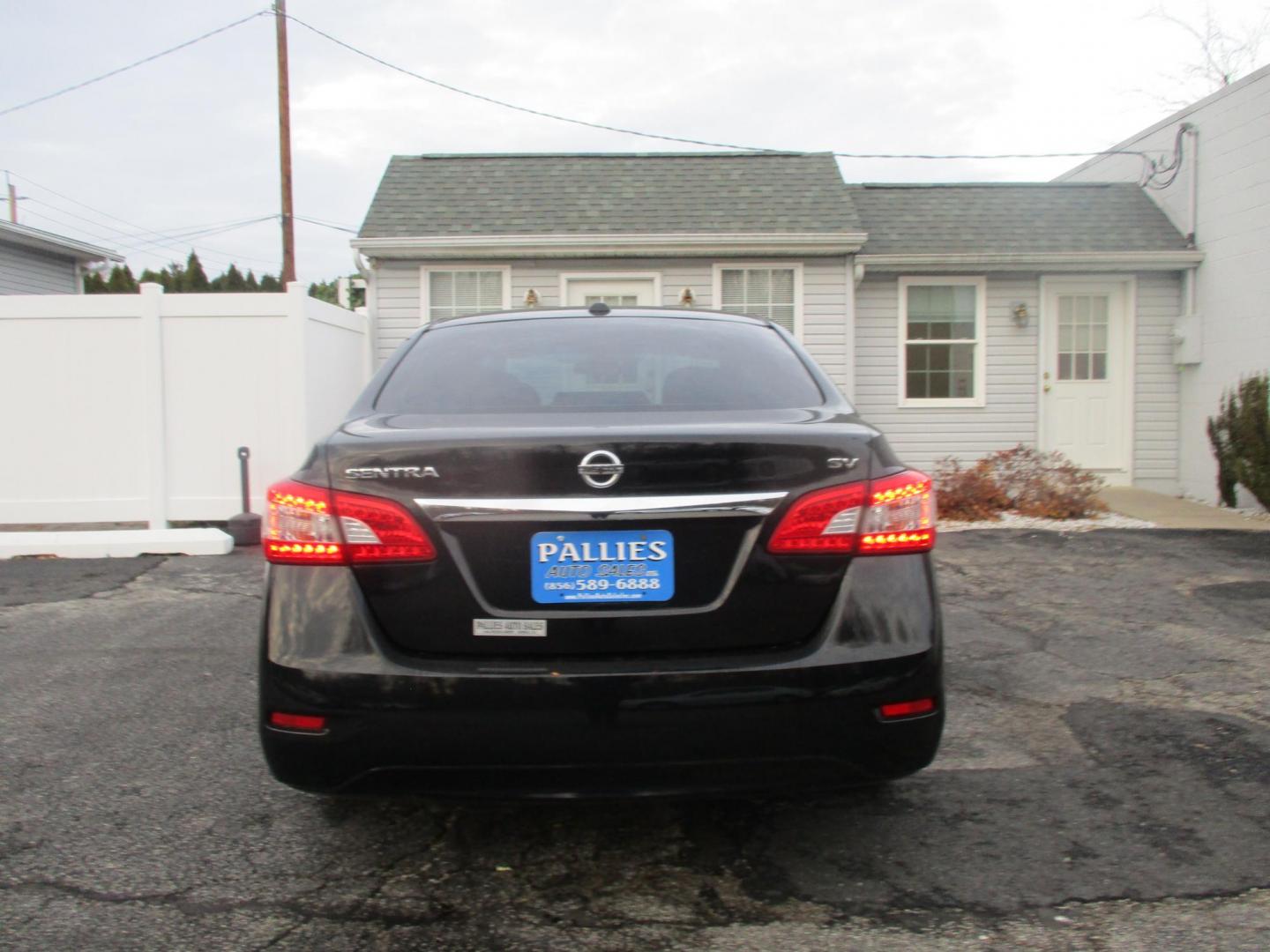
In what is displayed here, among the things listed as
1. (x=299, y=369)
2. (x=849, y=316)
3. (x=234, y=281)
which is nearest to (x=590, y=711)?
(x=299, y=369)

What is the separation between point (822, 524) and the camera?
2.43 m

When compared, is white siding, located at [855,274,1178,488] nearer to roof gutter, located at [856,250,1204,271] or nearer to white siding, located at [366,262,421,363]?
roof gutter, located at [856,250,1204,271]

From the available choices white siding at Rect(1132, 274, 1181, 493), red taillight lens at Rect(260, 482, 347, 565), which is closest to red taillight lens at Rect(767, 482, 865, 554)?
red taillight lens at Rect(260, 482, 347, 565)

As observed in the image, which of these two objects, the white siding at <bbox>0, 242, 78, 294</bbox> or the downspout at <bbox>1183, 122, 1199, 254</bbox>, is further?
the white siding at <bbox>0, 242, 78, 294</bbox>

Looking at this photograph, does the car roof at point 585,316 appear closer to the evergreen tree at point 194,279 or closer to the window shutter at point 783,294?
the window shutter at point 783,294

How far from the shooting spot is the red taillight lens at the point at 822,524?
241cm

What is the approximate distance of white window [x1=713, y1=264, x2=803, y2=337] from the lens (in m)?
12.0

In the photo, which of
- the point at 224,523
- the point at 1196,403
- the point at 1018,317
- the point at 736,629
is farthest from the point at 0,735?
the point at 1196,403

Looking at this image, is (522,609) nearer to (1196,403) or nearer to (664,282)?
(664,282)

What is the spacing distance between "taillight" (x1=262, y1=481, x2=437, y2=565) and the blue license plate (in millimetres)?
259

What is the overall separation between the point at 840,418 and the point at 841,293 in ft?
31.3

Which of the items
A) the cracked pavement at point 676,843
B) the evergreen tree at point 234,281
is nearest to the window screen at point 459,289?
the cracked pavement at point 676,843

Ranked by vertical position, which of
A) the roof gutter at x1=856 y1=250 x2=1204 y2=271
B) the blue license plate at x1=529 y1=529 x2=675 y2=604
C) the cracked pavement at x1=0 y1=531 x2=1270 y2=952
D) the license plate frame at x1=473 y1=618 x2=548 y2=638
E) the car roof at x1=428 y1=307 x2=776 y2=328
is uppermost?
the roof gutter at x1=856 y1=250 x2=1204 y2=271

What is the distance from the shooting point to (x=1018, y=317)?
12.1 m
